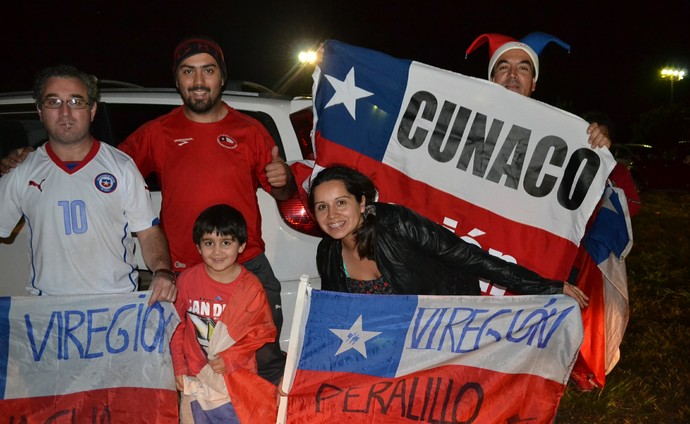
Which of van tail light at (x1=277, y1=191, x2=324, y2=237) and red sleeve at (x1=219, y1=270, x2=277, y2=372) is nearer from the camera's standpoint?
red sleeve at (x1=219, y1=270, x2=277, y2=372)

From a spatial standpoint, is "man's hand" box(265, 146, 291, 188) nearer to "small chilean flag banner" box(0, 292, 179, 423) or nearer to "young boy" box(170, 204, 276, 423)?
"young boy" box(170, 204, 276, 423)

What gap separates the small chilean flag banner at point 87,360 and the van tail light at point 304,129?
4.23 feet

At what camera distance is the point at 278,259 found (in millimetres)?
3629

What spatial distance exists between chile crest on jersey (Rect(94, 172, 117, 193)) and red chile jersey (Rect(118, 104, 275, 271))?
0.36 m

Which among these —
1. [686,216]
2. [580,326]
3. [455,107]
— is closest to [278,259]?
[455,107]

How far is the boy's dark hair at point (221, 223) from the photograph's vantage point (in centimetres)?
318

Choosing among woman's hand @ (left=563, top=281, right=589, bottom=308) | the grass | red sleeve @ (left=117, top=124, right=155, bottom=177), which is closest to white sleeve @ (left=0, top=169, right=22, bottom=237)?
red sleeve @ (left=117, top=124, right=155, bottom=177)

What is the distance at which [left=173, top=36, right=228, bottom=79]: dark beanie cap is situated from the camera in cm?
346

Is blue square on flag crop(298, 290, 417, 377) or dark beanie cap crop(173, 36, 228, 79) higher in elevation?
dark beanie cap crop(173, 36, 228, 79)

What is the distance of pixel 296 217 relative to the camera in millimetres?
3676

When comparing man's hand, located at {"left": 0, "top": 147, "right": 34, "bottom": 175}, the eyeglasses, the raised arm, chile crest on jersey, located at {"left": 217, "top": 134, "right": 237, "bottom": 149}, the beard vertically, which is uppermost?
the beard

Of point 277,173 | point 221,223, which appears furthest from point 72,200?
point 277,173

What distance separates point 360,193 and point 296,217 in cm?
47

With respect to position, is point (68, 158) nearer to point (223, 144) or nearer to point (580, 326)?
point (223, 144)
